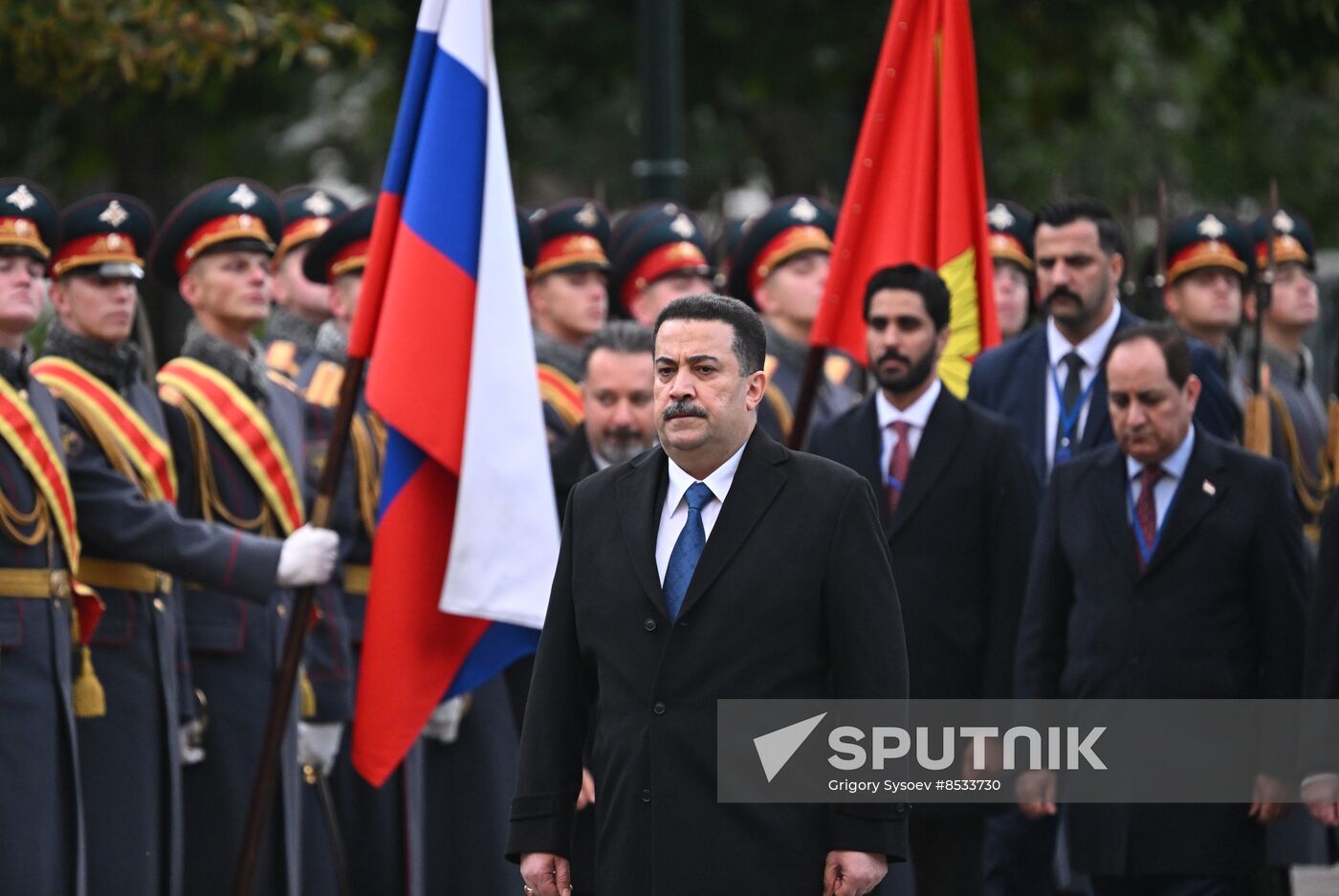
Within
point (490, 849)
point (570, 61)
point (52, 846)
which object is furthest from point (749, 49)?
point (52, 846)

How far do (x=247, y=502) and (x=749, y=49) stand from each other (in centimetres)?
890

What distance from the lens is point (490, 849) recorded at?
930 cm


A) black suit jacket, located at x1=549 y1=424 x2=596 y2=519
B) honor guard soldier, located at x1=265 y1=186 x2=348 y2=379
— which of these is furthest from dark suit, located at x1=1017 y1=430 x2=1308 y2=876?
honor guard soldier, located at x1=265 y1=186 x2=348 y2=379

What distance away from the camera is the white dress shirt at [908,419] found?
8.16 metres

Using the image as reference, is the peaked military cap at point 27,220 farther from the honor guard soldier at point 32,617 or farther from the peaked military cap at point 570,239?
the peaked military cap at point 570,239

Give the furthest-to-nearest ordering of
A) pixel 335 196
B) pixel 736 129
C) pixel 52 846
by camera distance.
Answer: pixel 736 129 < pixel 335 196 < pixel 52 846

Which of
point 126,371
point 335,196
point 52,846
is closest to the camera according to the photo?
point 52,846

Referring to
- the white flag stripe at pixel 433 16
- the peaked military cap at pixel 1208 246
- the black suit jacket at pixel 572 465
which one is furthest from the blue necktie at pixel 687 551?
the peaked military cap at pixel 1208 246

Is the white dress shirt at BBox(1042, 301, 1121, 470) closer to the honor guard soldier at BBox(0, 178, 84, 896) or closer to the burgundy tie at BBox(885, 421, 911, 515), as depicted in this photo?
the burgundy tie at BBox(885, 421, 911, 515)

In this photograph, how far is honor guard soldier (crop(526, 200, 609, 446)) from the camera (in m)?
10.0

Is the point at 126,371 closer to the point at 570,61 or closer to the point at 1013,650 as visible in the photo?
the point at 1013,650

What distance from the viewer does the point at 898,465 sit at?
812 centimetres

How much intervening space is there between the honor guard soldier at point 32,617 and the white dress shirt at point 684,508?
252 centimetres

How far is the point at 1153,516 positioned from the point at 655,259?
351cm
